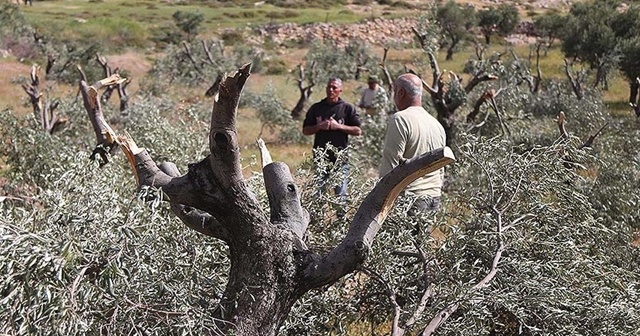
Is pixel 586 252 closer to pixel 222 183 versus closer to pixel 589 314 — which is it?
pixel 589 314

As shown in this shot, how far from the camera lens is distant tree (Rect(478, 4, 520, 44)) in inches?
1829

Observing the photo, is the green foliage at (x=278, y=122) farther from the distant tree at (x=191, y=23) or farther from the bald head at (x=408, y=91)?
the distant tree at (x=191, y=23)

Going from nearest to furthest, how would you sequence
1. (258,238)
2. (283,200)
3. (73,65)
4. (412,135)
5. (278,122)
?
1. (258,238)
2. (283,200)
3. (412,135)
4. (278,122)
5. (73,65)

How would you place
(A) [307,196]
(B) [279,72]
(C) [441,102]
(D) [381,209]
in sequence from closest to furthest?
(D) [381,209]
(A) [307,196]
(C) [441,102]
(B) [279,72]

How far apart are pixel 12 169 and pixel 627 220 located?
566 centimetres

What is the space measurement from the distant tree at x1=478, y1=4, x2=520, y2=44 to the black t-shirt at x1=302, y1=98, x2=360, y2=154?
1578 inches

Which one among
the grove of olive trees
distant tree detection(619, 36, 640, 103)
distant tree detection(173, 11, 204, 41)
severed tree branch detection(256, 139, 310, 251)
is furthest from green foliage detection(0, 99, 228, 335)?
distant tree detection(173, 11, 204, 41)

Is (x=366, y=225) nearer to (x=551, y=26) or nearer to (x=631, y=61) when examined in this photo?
(x=631, y=61)

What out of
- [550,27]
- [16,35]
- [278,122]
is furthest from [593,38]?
[16,35]

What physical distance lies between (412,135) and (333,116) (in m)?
2.64

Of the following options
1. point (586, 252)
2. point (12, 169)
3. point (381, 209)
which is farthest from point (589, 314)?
point (12, 169)

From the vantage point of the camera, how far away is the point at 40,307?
7.64 ft

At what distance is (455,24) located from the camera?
4291 cm

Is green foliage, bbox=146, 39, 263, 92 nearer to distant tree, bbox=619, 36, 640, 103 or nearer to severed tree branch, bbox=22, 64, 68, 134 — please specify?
severed tree branch, bbox=22, 64, 68, 134
